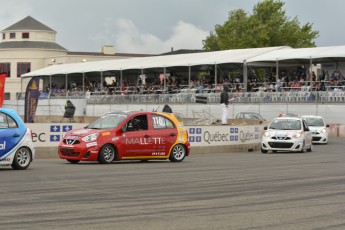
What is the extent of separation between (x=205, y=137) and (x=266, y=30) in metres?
55.7

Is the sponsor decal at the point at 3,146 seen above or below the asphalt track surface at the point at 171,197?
above

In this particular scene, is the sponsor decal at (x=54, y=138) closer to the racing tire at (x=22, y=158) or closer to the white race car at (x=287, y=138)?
the racing tire at (x=22, y=158)

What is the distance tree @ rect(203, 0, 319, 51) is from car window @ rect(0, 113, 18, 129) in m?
66.6

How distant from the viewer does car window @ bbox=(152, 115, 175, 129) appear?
23.6m

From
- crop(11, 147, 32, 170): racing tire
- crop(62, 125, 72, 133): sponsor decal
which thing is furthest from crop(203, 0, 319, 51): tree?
crop(11, 147, 32, 170): racing tire

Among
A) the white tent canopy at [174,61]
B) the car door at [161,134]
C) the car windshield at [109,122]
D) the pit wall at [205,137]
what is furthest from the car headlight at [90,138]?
the white tent canopy at [174,61]

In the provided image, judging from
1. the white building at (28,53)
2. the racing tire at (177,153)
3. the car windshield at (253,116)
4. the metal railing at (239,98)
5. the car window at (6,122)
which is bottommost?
the racing tire at (177,153)

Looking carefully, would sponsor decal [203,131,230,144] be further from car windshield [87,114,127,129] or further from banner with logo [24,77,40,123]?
banner with logo [24,77,40,123]

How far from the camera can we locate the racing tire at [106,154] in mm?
22078

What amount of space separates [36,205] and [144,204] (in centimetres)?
170

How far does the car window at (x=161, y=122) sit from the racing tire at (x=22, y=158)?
5219 mm

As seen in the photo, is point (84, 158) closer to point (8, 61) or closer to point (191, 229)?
point (191, 229)

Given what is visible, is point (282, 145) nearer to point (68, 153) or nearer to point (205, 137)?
point (205, 137)

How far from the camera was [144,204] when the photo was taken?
1245cm
